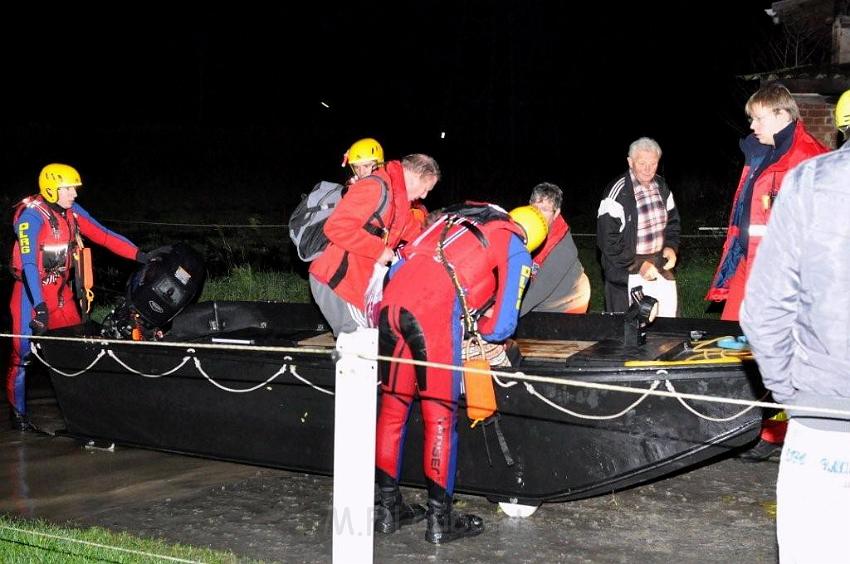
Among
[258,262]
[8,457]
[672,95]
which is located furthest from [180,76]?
[8,457]

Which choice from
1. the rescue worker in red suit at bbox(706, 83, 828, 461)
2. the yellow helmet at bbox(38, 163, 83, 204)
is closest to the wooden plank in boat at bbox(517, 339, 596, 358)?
the rescue worker in red suit at bbox(706, 83, 828, 461)

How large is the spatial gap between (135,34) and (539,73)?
1484 centimetres

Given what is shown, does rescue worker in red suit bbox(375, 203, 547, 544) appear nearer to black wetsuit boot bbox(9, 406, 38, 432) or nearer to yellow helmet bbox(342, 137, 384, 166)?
yellow helmet bbox(342, 137, 384, 166)

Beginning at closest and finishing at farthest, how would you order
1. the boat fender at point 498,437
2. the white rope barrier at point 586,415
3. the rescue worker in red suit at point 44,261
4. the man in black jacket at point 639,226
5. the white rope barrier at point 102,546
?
the white rope barrier at point 102,546 → the white rope barrier at point 586,415 → the boat fender at point 498,437 → the man in black jacket at point 639,226 → the rescue worker in red suit at point 44,261

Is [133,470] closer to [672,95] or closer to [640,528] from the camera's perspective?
[640,528]

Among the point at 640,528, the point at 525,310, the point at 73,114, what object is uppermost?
the point at 73,114

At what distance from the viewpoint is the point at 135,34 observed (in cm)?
4091

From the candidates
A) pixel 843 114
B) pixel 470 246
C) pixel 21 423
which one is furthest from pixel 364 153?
pixel 21 423

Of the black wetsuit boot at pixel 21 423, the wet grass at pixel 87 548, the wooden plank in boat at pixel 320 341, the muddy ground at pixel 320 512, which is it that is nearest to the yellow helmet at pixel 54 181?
the black wetsuit boot at pixel 21 423

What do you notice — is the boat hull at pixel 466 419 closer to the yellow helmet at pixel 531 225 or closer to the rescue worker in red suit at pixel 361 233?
the rescue worker in red suit at pixel 361 233

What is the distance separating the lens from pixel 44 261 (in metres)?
7.77

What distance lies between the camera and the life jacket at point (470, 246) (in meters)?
5.33

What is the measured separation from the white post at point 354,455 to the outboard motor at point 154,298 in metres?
3.58

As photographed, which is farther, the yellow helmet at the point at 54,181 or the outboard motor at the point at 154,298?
the yellow helmet at the point at 54,181
